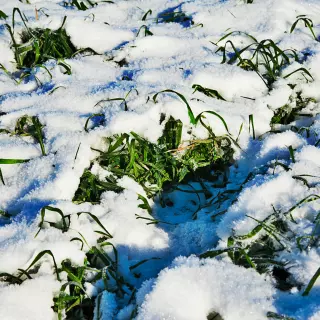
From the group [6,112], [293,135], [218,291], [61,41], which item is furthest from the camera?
[61,41]

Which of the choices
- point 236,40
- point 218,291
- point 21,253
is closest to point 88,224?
point 21,253

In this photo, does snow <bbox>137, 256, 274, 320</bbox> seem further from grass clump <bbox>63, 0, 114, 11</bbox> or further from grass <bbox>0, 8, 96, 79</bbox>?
grass clump <bbox>63, 0, 114, 11</bbox>

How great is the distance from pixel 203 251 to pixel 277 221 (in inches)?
13.8

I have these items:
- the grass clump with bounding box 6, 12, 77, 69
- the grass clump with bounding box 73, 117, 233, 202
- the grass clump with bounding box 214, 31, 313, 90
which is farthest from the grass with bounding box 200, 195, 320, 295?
the grass clump with bounding box 6, 12, 77, 69

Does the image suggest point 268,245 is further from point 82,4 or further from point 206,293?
point 82,4

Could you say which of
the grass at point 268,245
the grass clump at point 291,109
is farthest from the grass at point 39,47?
the grass at point 268,245

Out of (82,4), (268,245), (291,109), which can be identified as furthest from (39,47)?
(268,245)

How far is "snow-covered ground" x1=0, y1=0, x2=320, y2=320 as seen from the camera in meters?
1.67

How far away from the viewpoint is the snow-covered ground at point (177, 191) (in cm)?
167

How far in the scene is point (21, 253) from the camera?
5.98ft

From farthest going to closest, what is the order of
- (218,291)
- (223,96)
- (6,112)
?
(223,96) < (6,112) < (218,291)

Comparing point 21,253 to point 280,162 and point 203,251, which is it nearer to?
point 203,251

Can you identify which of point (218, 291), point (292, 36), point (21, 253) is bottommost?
point (21, 253)

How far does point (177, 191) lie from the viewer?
7.87ft
